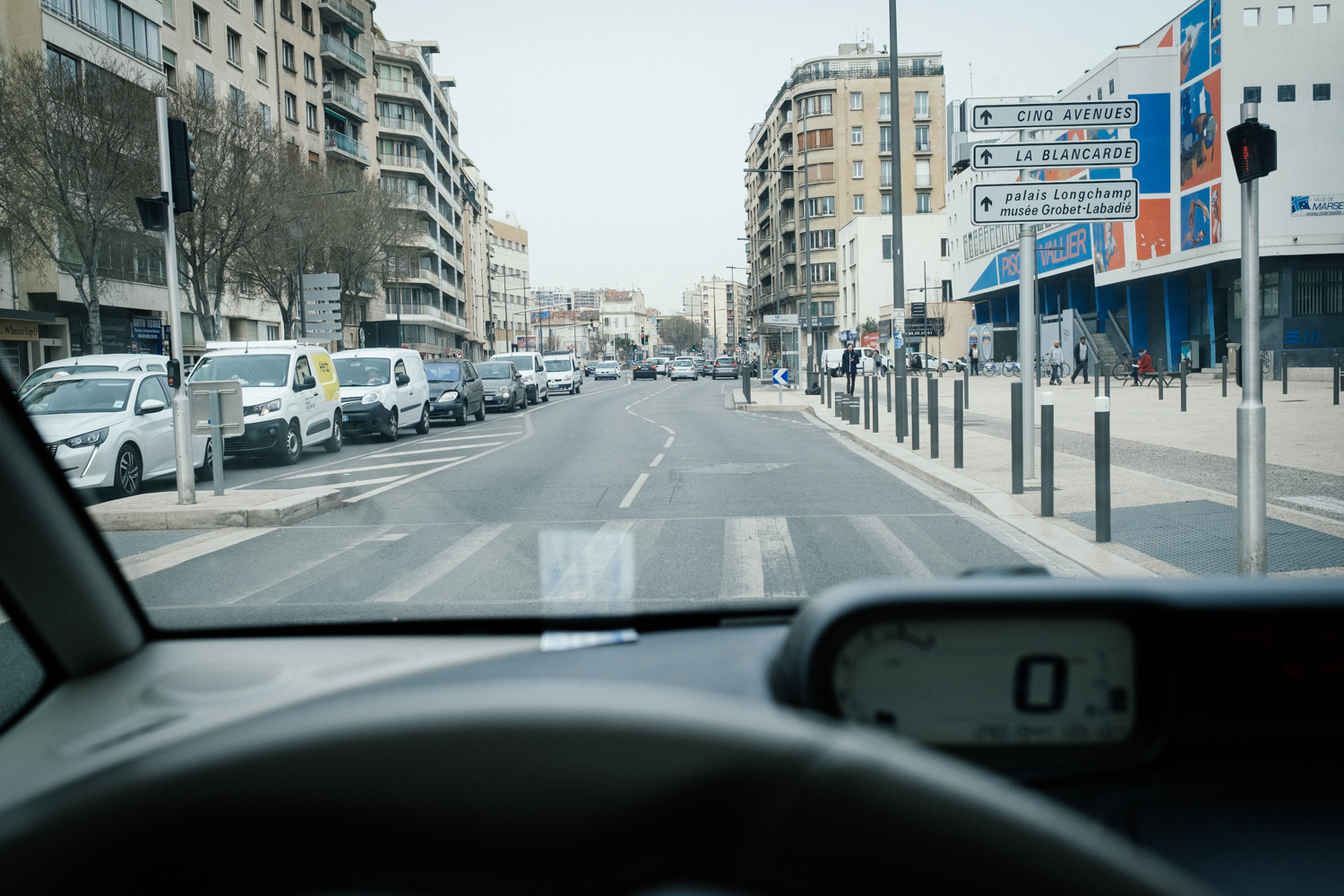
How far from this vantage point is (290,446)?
16344 mm

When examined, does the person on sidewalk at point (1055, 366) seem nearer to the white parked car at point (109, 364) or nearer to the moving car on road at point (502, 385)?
the moving car on road at point (502, 385)

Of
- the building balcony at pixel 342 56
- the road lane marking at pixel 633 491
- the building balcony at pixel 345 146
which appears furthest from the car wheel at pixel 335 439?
the building balcony at pixel 342 56

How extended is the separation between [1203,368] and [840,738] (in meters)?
43.5

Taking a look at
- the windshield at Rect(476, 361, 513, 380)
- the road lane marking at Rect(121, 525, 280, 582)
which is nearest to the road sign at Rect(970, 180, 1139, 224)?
the road lane marking at Rect(121, 525, 280, 582)

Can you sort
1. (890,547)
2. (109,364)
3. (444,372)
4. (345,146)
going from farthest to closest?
(345,146), (444,372), (109,364), (890,547)

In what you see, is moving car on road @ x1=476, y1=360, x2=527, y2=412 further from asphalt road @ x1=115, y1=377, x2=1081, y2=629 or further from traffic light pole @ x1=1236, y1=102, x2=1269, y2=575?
traffic light pole @ x1=1236, y1=102, x2=1269, y2=575

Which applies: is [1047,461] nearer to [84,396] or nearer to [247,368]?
[84,396]

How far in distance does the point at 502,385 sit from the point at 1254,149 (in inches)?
1096

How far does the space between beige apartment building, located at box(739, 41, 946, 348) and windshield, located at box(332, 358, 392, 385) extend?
5964cm

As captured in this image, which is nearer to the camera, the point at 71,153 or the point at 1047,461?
the point at 1047,461

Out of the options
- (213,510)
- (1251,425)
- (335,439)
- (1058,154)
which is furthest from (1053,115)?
(335,439)

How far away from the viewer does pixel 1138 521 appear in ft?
26.0

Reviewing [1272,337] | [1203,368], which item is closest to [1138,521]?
[1272,337]

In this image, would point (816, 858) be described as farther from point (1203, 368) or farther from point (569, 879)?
point (1203, 368)
